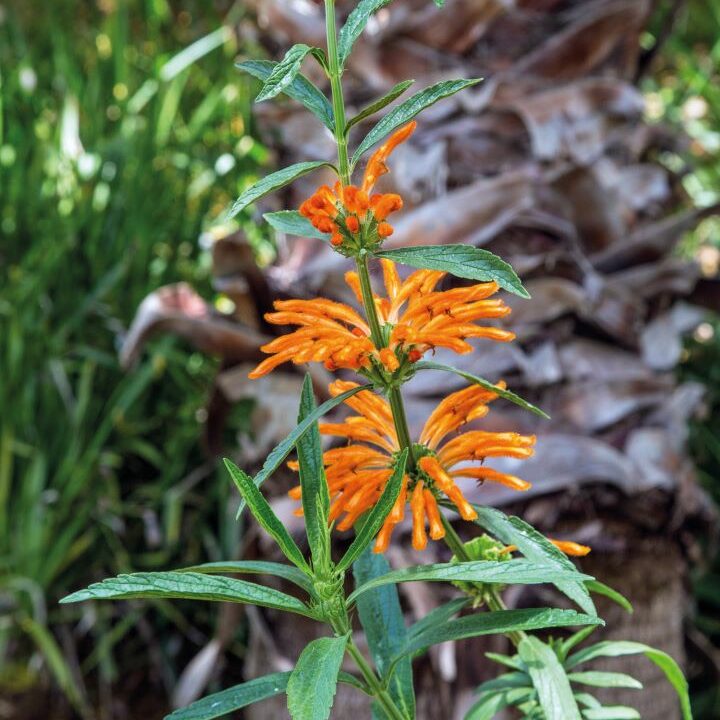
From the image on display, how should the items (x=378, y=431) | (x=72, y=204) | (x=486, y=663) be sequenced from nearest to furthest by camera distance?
(x=378, y=431), (x=486, y=663), (x=72, y=204)

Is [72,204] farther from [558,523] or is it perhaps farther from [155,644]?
[558,523]

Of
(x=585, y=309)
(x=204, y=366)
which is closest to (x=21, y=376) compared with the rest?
(x=204, y=366)

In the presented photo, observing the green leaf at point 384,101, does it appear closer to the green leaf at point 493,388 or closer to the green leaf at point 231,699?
the green leaf at point 493,388

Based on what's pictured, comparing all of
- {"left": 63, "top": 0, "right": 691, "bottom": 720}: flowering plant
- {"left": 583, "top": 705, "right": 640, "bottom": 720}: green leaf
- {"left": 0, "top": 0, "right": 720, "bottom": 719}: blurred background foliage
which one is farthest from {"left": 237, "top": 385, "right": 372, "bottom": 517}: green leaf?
{"left": 0, "top": 0, "right": 720, "bottom": 719}: blurred background foliage

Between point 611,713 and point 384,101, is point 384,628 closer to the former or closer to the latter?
point 611,713

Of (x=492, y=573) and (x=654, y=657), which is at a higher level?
(x=492, y=573)

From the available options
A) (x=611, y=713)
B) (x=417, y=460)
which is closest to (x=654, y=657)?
(x=611, y=713)

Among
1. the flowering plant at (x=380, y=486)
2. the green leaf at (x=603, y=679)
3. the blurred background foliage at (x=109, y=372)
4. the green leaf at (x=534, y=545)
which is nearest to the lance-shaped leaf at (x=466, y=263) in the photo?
the flowering plant at (x=380, y=486)
